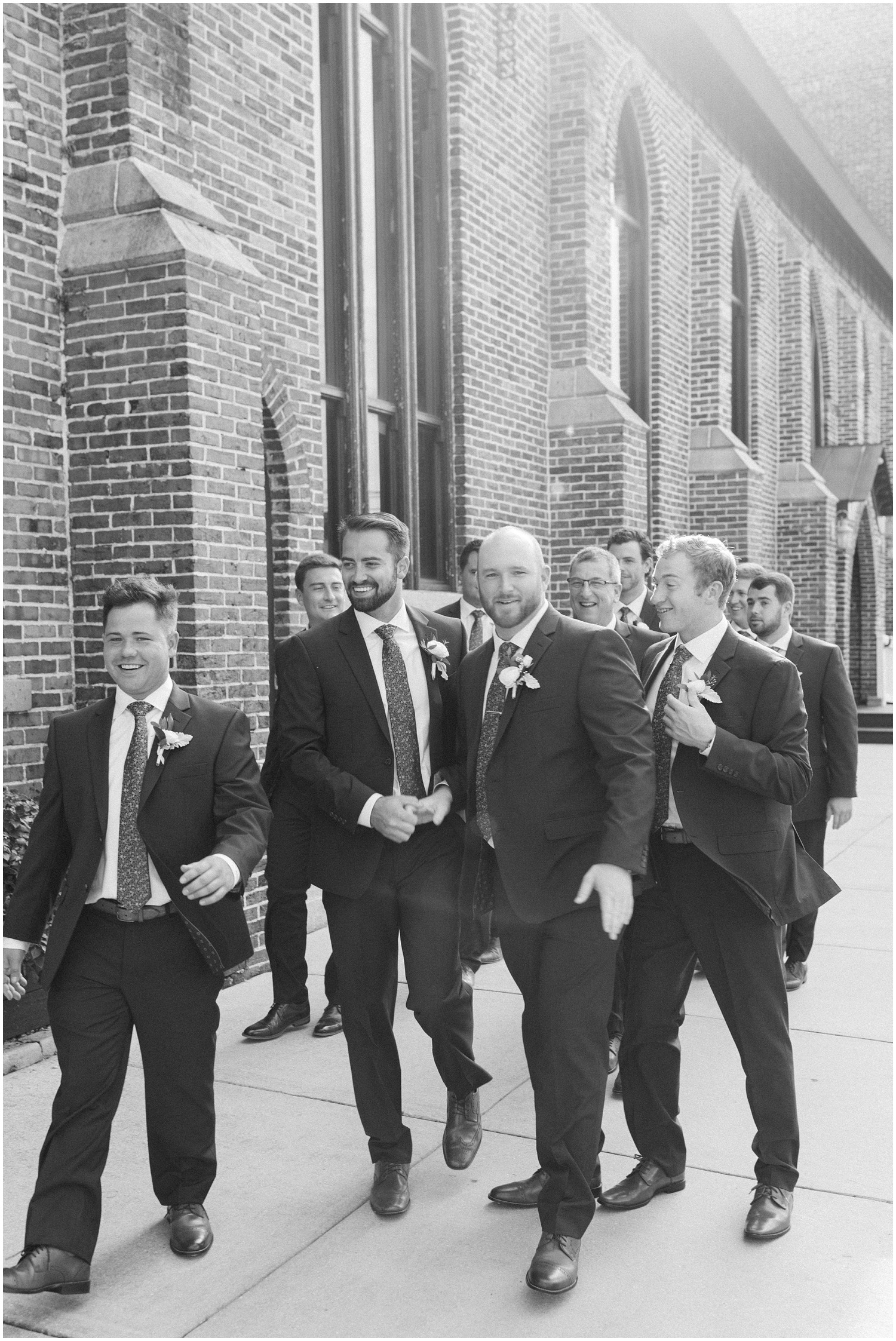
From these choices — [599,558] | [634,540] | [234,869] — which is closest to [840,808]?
[599,558]

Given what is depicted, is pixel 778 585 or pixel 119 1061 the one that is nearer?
pixel 119 1061

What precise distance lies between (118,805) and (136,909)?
0.30 meters

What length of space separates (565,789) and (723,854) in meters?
0.53

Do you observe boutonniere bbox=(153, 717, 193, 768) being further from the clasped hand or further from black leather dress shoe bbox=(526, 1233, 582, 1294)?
black leather dress shoe bbox=(526, 1233, 582, 1294)

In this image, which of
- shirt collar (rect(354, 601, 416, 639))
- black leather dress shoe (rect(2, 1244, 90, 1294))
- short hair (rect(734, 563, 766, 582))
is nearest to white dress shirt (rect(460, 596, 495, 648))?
short hair (rect(734, 563, 766, 582))

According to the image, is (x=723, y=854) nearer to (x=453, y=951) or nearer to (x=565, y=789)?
(x=565, y=789)

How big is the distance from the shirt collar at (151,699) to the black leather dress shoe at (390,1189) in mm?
1629

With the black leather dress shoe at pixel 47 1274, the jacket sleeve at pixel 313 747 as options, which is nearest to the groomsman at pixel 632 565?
the jacket sleeve at pixel 313 747

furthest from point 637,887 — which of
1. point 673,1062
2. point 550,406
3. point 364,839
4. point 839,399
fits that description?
point 839,399

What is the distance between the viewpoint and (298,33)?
7703 millimetres

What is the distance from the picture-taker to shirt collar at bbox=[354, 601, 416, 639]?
13.5 feet

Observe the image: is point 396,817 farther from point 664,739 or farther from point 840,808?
point 840,808

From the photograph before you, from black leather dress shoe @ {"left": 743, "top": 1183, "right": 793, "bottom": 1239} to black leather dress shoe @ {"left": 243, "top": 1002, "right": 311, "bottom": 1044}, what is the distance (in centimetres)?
246

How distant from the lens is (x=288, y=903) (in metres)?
5.64
